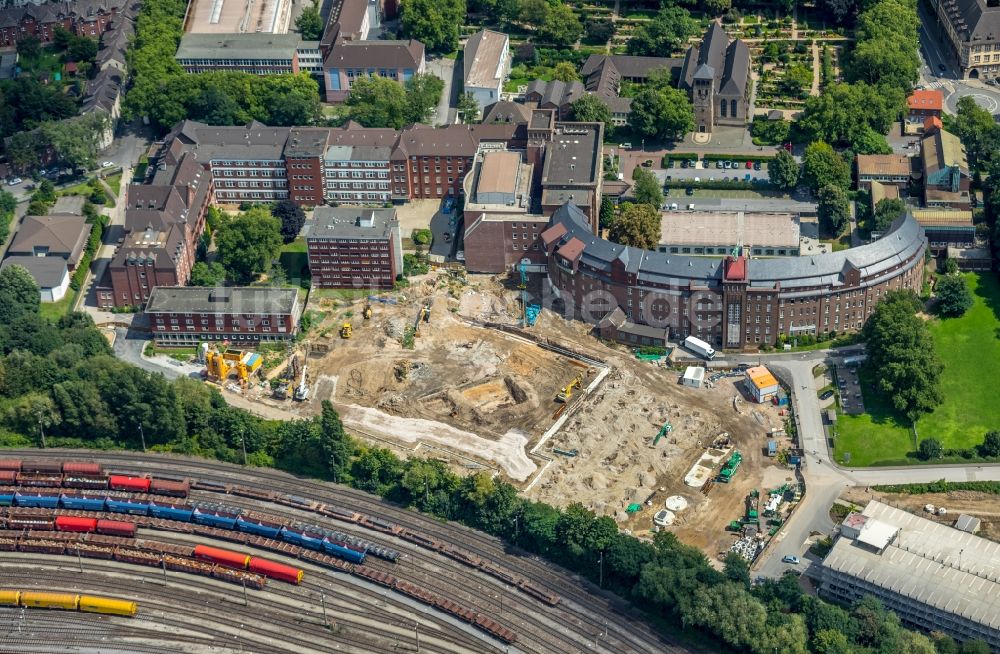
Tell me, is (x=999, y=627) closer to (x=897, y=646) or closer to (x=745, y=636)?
(x=897, y=646)

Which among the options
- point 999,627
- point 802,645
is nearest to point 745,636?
point 802,645

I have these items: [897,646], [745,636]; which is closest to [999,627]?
[897,646]

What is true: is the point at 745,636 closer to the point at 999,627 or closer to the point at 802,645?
the point at 802,645
